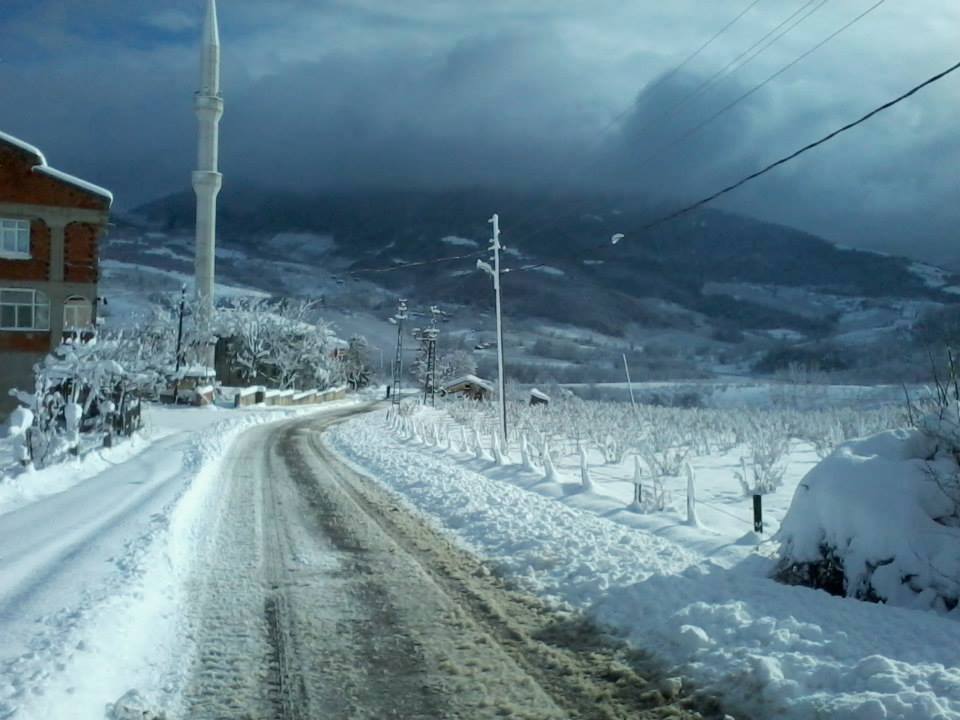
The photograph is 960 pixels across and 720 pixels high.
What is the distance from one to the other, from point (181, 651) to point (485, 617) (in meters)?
2.67

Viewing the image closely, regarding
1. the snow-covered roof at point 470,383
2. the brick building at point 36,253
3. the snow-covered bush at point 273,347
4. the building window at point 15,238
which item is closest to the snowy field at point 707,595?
the brick building at point 36,253

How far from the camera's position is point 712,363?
166250 mm

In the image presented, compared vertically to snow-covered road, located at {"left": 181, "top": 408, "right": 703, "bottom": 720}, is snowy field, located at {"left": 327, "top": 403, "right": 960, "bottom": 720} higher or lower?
higher

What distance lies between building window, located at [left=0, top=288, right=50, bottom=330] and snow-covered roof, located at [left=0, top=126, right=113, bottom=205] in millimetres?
5376

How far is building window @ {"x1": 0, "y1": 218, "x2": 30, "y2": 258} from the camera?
124ft

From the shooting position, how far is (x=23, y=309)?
38.3 m

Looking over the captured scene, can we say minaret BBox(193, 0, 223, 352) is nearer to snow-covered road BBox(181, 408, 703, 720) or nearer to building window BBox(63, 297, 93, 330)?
building window BBox(63, 297, 93, 330)

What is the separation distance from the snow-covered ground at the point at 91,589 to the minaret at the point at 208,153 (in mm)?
64214

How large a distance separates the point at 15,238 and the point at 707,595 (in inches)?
1544

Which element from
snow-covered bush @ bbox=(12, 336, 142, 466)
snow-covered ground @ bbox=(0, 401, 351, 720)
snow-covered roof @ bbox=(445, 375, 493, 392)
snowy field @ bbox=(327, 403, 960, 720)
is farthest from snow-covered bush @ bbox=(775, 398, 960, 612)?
snow-covered roof @ bbox=(445, 375, 493, 392)

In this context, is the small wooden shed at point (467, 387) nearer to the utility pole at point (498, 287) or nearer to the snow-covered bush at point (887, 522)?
the utility pole at point (498, 287)

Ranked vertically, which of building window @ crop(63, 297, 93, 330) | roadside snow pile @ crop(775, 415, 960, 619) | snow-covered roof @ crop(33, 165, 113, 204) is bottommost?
roadside snow pile @ crop(775, 415, 960, 619)

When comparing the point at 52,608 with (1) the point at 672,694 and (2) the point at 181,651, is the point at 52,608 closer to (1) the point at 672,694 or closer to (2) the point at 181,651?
(2) the point at 181,651

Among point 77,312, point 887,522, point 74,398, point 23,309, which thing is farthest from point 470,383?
point 887,522
